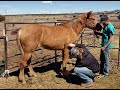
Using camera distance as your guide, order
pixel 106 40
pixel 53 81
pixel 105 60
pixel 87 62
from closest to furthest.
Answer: pixel 87 62
pixel 53 81
pixel 106 40
pixel 105 60

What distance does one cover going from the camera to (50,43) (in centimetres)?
622

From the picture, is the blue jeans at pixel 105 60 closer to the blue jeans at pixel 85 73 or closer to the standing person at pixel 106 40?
the standing person at pixel 106 40

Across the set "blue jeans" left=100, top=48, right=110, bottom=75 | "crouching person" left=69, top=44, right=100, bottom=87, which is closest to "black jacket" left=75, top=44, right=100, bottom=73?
"crouching person" left=69, top=44, right=100, bottom=87

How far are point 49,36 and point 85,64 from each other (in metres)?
1.35

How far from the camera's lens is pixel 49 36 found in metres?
6.20

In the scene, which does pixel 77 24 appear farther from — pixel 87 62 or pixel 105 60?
pixel 87 62

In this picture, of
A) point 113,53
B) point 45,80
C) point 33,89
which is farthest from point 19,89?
point 113,53

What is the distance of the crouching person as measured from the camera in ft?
17.7

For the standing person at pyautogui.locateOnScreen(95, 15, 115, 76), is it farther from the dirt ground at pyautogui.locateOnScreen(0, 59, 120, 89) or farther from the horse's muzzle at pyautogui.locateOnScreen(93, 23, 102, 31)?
the horse's muzzle at pyautogui.locateOnScreen(93, 23, 102, 31)

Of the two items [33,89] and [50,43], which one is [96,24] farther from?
[33,89]

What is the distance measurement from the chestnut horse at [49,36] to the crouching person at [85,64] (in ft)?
2.90

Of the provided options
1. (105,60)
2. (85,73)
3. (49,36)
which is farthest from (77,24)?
(85,73)

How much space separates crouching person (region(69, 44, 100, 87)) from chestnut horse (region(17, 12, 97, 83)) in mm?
883

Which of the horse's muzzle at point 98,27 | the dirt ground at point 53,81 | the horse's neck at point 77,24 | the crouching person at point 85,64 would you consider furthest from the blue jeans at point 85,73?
the horse's muzzle at point 98,27
